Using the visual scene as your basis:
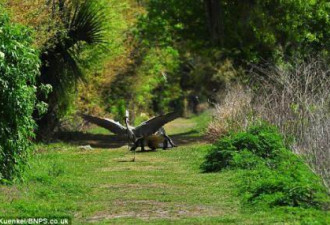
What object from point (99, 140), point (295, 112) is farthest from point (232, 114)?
point (99, 140)

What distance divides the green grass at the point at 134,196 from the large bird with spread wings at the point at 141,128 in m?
2.20

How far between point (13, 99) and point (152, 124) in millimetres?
9991

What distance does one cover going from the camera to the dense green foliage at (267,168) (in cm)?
1111

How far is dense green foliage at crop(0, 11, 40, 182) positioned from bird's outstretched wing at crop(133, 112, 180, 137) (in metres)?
9.11

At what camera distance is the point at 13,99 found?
→ 13.1m

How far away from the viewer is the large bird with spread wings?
2217 cm

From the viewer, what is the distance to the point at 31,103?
548 inches

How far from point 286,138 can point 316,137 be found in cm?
391

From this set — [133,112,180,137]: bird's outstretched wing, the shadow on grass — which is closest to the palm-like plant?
the shadow on grass

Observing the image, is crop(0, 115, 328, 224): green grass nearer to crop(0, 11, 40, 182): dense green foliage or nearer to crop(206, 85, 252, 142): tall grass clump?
crop(0, 11, 40, 182): dense green foliage

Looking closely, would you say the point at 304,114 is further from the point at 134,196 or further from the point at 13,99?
the point at 13,99

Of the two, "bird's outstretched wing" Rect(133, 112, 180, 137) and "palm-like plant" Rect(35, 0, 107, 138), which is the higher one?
"palm-like plant" Rect(35, 0, 107, 138)

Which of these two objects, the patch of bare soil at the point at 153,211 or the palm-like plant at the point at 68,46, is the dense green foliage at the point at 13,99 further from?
the palm-like plant at the point at 68,46

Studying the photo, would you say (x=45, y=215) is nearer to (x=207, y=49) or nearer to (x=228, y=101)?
(x=228, y=101)
